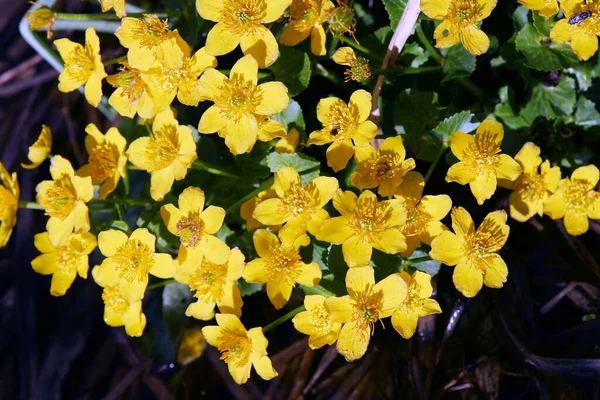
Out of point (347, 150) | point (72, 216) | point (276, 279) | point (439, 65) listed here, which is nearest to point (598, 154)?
point (439, 65)

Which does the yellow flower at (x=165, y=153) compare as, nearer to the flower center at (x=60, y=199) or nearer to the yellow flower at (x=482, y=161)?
the flower center at (x=60, y=199)

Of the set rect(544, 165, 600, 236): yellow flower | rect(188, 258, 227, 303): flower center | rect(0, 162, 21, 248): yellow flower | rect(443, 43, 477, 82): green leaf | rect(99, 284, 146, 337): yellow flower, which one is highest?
rect(443, 43, 477, 82): green leaf

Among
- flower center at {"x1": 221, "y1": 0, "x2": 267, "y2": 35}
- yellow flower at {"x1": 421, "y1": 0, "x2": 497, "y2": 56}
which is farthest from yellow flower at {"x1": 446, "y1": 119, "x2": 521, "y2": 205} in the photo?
flower center at {"x1": 221, "y1": 0, "x2": 267, "y2": 35}

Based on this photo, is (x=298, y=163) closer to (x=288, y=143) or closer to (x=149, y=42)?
(x=288, y=143)

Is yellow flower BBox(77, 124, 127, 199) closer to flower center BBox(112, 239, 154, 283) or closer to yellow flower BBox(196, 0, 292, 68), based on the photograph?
flower center BBox(112, 239, 154, 283)

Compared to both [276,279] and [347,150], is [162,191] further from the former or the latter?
[347,150]

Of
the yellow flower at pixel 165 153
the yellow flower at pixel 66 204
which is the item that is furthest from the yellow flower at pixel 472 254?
the yellow flower at pixel 66 204
